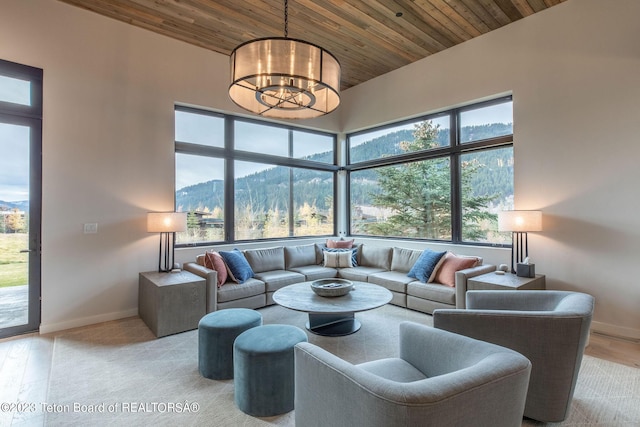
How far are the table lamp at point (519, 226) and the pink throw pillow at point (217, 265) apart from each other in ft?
11.9

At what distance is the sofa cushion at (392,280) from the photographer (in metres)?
4.34

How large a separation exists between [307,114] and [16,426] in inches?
127

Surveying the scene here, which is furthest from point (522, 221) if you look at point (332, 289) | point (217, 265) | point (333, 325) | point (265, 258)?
point (217, 265)

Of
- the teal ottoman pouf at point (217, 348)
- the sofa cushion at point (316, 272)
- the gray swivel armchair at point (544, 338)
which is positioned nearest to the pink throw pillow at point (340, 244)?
the sofa cushion at point (316, 272)

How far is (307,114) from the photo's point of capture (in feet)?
10.2

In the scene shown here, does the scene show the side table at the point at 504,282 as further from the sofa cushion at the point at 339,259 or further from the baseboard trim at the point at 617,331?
the sofa cushion at the point at 339,259

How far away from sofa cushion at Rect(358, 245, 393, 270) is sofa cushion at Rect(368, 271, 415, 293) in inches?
12.8

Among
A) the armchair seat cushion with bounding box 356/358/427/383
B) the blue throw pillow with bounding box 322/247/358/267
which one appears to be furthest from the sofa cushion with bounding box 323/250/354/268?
the armchair seat cushion with bounding box 356/358/427/383

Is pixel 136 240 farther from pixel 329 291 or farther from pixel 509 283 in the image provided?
pixel 509 283

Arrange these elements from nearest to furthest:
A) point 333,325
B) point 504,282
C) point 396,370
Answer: point 396,370, point 504,282, point 333,325

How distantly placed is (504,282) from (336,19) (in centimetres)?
380

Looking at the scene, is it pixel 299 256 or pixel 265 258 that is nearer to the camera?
pixel 265 258

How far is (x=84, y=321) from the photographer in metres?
3.78

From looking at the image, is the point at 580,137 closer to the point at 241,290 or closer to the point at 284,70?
the point at 284,70
